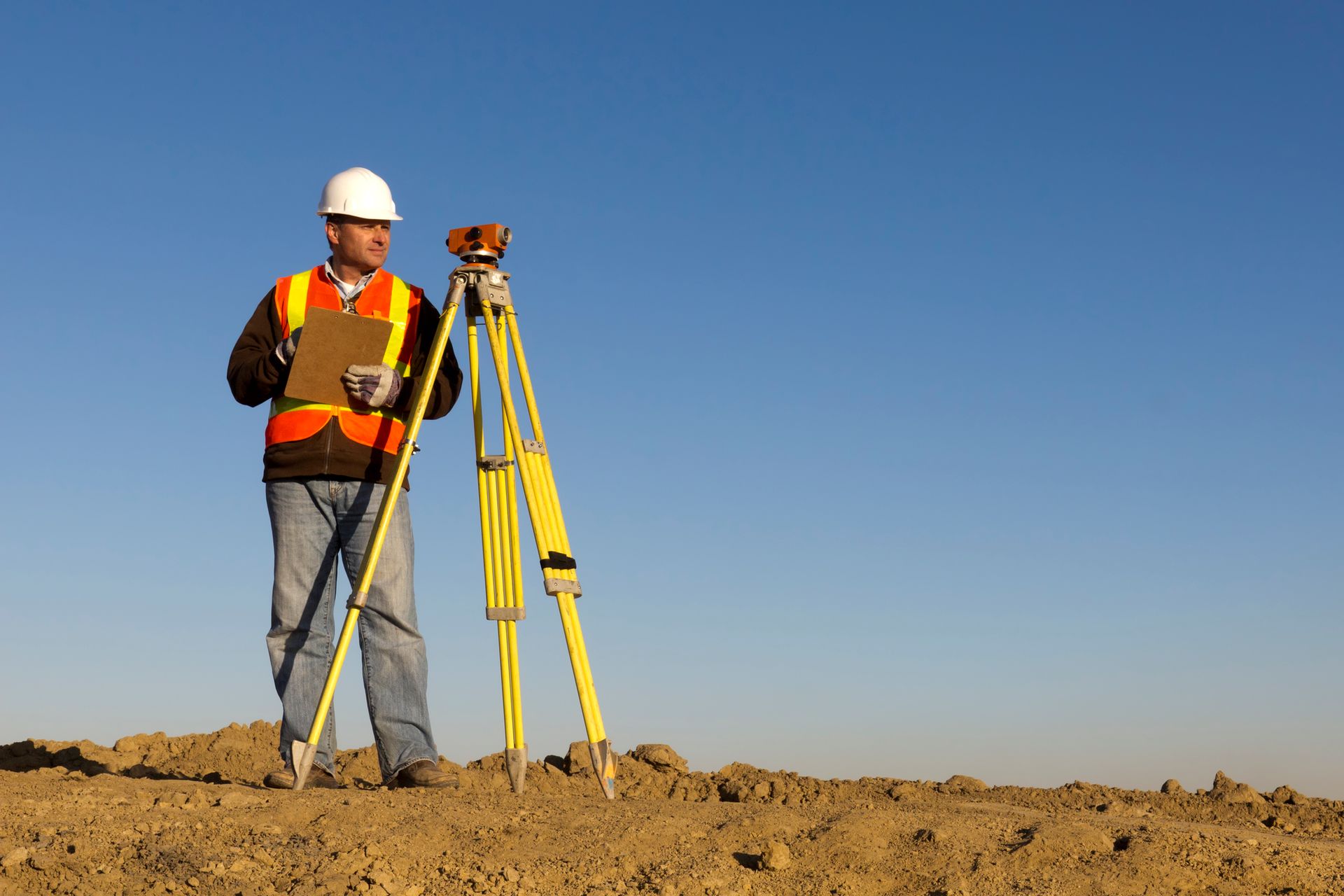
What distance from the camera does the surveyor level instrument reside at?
19.3 ft

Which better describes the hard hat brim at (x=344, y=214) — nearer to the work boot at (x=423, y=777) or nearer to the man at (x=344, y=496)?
the man at (x=344, y=496)

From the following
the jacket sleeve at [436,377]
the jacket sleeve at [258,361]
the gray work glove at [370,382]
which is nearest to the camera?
the gray work glove at [370,382]

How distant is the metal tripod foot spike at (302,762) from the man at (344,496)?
348 millimetres

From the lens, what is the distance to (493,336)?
239 inches

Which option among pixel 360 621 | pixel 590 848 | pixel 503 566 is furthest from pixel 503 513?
pixel 590 848

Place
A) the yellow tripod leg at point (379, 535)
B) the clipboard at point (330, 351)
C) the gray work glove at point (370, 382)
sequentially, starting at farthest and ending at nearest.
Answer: the gray work glove at point (370, 382) → the clipboard at point (330, 351) → the yellow tripod leg at point (379, 535)

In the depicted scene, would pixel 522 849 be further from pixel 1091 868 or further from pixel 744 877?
pixel 1091 868

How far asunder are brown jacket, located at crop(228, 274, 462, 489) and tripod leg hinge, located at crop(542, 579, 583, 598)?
100 cm

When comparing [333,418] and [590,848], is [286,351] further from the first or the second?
[590,848]

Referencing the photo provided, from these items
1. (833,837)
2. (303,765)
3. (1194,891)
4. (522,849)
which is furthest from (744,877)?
(303,765)

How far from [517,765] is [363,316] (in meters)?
2.25

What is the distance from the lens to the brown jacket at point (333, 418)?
623cm

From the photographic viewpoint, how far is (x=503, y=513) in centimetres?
610

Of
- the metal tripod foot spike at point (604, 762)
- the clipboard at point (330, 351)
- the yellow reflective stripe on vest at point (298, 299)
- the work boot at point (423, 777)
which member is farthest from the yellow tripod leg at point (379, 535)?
the metal tripod foot spike at point (604, 762)
